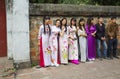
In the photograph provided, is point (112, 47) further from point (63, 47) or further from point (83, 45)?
point (63, 47)

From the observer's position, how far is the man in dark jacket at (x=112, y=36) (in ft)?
35.1

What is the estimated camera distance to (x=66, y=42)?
9977 mm

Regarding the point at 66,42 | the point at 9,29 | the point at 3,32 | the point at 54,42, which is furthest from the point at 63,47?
the point at 3,32

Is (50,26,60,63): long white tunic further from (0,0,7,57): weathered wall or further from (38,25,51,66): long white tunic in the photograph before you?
(0,0,7,57): weathered wall

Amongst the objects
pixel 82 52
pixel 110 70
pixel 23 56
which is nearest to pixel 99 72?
pixel 110 70

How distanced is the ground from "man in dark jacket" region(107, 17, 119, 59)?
85 centimetres

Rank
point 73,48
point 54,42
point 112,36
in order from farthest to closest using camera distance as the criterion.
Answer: point 112,36, point 73,48, point 54,42

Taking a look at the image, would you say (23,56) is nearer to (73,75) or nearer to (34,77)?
(34,77)

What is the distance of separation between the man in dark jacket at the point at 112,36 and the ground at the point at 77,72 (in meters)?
0.85

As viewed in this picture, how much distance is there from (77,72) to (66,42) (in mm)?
1368

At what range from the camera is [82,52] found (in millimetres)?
10352

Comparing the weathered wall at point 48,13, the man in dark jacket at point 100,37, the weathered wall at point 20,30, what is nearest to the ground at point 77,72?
the weathered wall at point 20,30

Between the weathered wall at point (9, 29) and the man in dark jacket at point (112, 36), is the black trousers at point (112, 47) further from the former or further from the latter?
the weathered wall at point (9, 29)

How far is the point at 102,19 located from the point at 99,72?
265 centimetres
